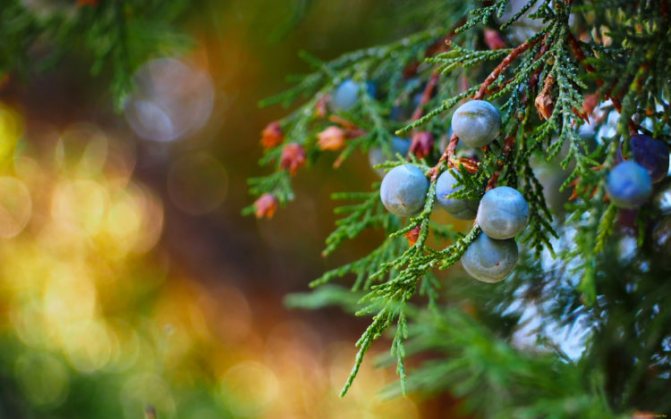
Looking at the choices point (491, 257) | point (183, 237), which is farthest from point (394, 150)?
point (183, 237)

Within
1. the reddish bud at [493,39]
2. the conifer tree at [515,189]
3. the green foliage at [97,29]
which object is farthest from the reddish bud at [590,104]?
the green foliage at [97,29]

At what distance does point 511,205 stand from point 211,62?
1795mm

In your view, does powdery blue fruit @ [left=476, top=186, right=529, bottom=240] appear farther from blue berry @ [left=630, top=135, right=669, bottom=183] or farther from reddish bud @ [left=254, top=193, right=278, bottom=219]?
reddish bud @ [left=254, top=193, right=278, bottom=219]

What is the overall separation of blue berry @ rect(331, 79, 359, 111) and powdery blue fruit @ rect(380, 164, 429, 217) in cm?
33

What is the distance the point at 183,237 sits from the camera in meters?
2.00

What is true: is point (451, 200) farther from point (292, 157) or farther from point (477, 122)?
point (292, 157)

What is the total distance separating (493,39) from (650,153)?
0.34 m

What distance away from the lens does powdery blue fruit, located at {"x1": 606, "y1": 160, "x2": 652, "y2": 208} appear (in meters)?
0.42

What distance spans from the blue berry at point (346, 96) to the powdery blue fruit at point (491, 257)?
39 centimetres

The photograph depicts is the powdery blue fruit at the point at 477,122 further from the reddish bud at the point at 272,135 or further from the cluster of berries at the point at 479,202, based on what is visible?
the reddish bud at the point at 272,135

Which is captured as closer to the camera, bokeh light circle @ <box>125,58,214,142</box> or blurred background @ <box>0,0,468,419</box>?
blurred background @ <box>0,0,468,419</box>

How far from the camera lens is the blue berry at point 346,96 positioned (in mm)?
841

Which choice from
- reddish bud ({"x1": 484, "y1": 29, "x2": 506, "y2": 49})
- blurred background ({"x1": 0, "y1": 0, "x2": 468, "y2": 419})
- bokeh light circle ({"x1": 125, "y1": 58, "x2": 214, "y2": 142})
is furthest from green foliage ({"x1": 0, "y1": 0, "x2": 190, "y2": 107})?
bokeh light circle ({"x1": 125, "y1": 58, "x2": 214, "y2": 142})

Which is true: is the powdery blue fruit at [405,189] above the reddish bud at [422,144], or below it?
below
